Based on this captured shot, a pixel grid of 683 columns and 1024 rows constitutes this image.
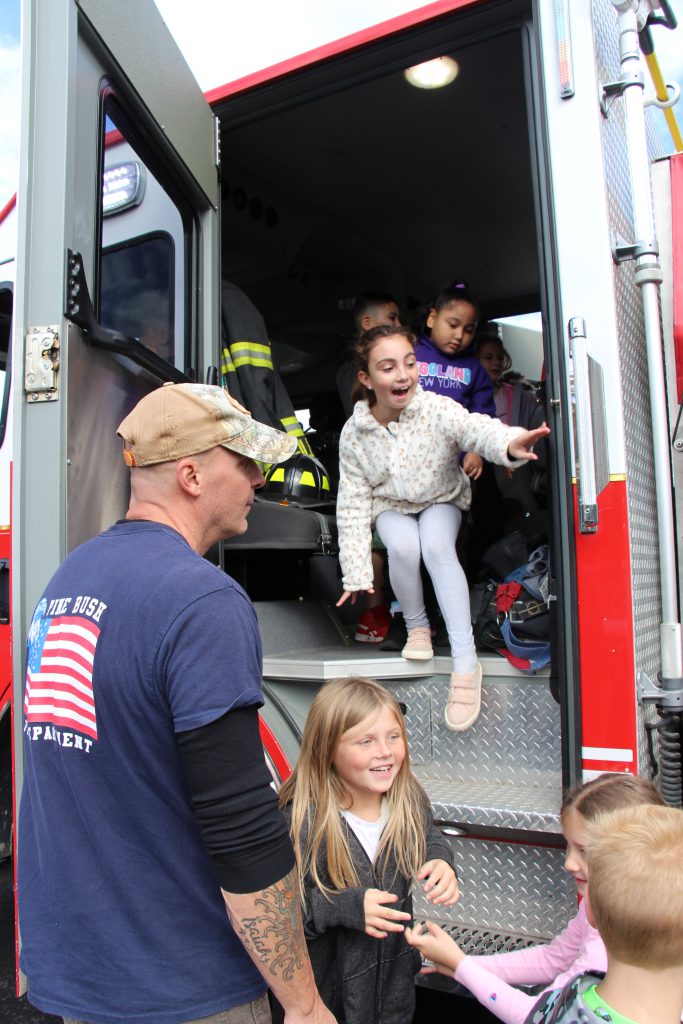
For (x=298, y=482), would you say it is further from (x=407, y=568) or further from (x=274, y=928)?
(x=274, y=928)

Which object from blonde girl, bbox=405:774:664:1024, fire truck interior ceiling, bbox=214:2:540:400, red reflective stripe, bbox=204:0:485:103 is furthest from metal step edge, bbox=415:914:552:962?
red reflective stripe, bbox=204:0:485:103

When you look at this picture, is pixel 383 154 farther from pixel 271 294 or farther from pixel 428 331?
pixel 271 294

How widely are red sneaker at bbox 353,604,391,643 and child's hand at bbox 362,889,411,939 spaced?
5.67 feet

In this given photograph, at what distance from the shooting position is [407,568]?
9.50 ft

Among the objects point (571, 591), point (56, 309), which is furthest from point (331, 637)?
point (56, 309)

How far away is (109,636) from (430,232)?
400 centimetres

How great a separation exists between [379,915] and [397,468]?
66.6 inches

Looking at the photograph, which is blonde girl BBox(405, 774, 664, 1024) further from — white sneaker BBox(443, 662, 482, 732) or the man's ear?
the man's ear

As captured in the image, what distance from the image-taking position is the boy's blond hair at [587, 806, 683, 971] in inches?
41.8

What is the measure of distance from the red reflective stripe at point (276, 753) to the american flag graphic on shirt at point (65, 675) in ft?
4.20

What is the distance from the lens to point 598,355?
210cm

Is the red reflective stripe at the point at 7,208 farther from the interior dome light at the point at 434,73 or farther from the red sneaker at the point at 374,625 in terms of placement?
the red sneaker at the point at 374,625

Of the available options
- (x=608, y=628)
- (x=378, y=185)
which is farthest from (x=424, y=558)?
(x=378, y=185)

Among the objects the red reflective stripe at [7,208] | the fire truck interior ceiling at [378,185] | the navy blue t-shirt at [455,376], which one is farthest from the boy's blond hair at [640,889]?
the red reflective stripe at [7,208]
